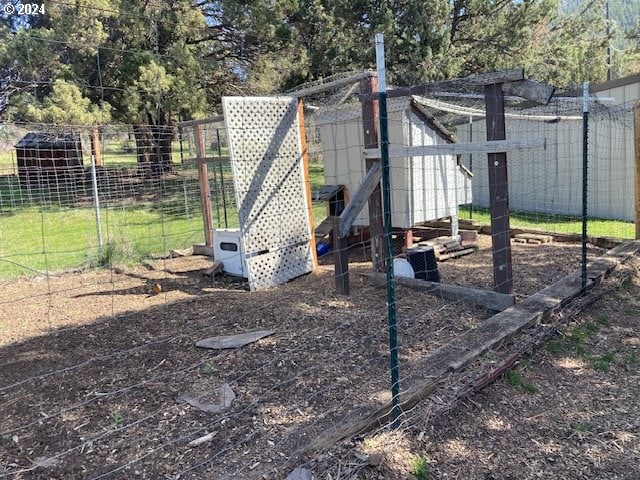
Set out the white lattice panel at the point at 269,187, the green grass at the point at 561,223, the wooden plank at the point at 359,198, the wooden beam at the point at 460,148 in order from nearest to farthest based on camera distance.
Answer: the wooden beam at the point at 460,148 → the wooden plank at the point at 359,198 → the white lattice panel at the point at 269,187 → the green grass at the point at 561,223

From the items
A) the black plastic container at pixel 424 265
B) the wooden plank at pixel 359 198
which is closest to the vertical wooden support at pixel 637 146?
the black plastic container at pixel 424 265

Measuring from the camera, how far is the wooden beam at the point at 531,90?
395cm

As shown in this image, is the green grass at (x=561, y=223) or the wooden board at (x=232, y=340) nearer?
the wooden board at (x=232, y=340)

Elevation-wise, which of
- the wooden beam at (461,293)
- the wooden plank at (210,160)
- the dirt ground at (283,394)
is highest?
the wooden plank at (210,160)

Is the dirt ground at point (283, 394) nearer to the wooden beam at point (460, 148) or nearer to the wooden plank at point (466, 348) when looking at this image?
the wooden plank at point (466, 348)

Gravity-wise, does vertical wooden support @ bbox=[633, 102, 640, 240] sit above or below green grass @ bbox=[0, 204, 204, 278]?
above

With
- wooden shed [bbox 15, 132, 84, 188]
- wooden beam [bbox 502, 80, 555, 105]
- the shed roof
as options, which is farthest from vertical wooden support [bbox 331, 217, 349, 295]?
wooden shed [bbox 15, 132, 84, 188]

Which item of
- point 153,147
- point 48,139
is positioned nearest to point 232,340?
point 153,147

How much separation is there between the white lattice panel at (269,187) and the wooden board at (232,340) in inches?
62.7

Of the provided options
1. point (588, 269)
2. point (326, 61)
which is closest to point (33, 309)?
point (588, 269)

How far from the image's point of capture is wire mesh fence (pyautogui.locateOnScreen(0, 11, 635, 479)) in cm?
278
